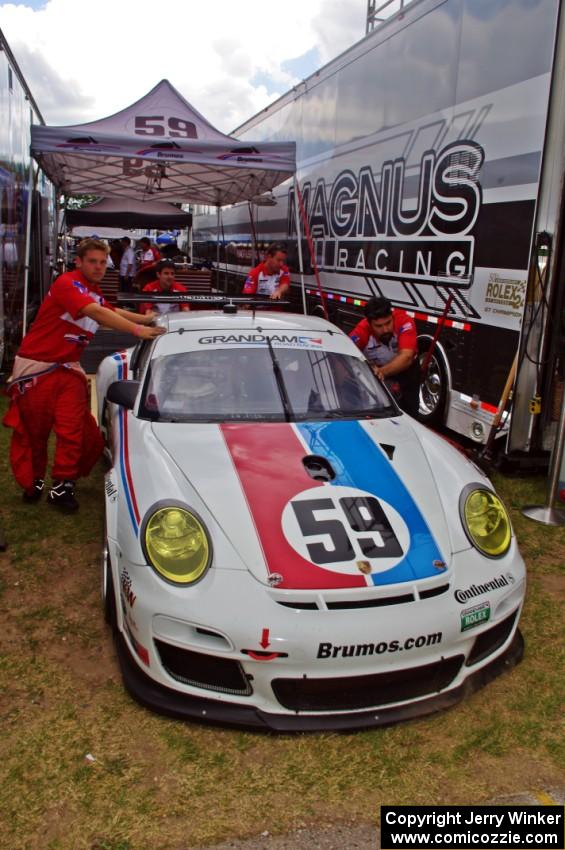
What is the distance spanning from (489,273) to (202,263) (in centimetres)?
1446

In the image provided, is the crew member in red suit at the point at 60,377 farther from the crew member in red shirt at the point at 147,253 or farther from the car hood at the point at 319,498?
the crew member in red shirt at the point at 147,253

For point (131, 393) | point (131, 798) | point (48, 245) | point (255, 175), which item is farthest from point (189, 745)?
point (48, 245)

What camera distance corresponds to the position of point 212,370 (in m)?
3.66

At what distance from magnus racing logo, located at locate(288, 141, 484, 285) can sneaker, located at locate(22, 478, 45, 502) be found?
3.65 meters

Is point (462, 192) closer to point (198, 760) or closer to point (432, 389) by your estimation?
point (432, 389)

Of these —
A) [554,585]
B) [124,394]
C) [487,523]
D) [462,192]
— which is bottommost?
[554,585]

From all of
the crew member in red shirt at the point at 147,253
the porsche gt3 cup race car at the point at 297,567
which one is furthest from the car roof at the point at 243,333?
the crew member in red shirt at the point at 147,253

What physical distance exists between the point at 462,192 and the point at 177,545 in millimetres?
4194

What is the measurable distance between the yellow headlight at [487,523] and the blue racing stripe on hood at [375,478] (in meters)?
0.21

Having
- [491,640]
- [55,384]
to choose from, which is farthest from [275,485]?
[55,384]

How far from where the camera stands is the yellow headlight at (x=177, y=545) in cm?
255

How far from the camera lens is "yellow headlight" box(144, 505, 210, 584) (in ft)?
8.36

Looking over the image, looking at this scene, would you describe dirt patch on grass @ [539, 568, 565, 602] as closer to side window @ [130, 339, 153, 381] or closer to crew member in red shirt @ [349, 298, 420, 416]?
crew member in red shirt @ [349, 298, 420, 416]

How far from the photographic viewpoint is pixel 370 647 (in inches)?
93.2
